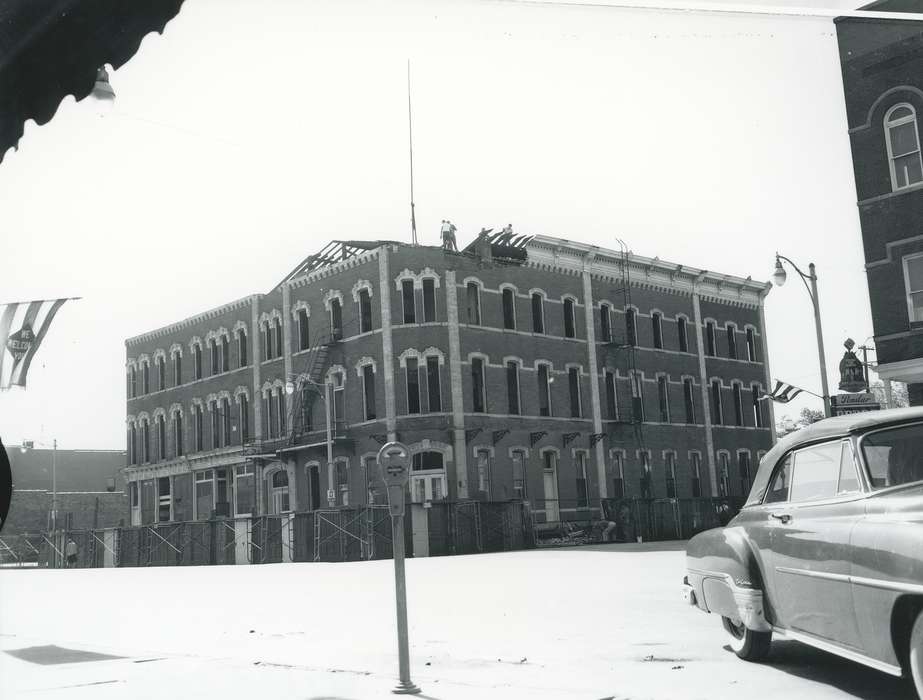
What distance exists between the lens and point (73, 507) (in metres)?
69.0

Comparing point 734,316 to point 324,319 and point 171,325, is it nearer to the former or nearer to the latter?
point 324,319

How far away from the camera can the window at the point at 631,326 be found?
42.6 metres

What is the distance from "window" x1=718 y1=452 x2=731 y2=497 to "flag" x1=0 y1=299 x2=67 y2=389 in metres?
42.2

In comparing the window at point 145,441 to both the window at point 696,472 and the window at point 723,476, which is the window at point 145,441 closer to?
the window at point 696,472

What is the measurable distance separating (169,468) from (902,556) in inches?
1806

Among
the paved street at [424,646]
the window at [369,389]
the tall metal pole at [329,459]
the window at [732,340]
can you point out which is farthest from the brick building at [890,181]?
the window at [732,340]

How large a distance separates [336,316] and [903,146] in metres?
22.8

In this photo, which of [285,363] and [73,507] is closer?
[285,363]

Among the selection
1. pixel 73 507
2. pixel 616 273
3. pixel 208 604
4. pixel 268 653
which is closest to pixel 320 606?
pixel 208 604

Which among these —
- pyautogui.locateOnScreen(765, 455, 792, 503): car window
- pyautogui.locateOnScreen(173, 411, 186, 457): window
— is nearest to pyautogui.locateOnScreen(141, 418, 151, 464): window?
pyautogui.locateOnScreen(173, 411, 186, 457): window

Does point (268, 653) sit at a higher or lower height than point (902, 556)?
lower

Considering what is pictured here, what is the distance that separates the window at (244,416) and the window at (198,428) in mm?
3353

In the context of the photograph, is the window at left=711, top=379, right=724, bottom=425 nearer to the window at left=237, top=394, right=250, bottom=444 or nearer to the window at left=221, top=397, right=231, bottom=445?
the window at left=237, top=394, right=250, bottom=444

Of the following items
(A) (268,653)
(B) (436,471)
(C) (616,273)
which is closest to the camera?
(A) (268,653)
